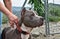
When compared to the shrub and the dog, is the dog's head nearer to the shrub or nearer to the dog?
the dog

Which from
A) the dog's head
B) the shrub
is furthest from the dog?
the shrub

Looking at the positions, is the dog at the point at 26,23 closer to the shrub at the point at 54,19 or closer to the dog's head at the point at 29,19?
the dog's head at the point at 29,19

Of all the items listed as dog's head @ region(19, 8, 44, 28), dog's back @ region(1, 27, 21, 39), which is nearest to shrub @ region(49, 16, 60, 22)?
dog's back @ region(1, 27, 21, 39)

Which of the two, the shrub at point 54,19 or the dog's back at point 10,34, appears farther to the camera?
the shrub at point 54,19

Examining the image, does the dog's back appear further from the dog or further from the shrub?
the shrub

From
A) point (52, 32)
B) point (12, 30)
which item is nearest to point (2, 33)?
point (12, 30)

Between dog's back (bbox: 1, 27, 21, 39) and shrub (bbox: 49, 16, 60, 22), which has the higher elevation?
dog's back (bbox: 1, 27, 21, 39)

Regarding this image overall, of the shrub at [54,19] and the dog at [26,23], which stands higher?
the dog at [26,23]

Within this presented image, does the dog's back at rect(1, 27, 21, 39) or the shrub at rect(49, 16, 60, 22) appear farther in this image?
the shrub at rect(49, 16, 60, 22)

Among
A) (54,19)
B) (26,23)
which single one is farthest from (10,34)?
(54,19)

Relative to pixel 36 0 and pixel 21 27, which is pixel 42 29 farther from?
pixel 21 27

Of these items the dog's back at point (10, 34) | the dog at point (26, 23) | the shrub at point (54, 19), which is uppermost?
the dog at point (26, 23)

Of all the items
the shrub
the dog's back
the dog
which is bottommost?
the shrub

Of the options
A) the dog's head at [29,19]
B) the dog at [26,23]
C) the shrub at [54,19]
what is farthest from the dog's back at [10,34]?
the shrub at [54,19]
